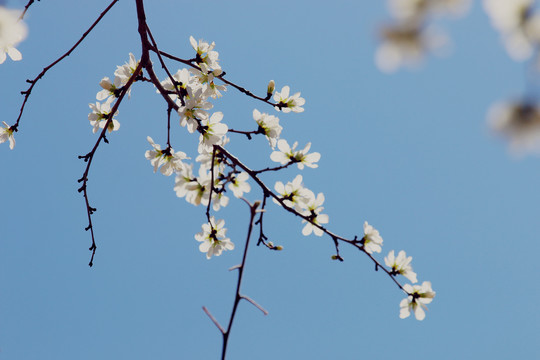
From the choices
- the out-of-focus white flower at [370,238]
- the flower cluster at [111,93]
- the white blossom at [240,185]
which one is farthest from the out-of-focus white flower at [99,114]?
the out-of-focus white flower at [370,238]

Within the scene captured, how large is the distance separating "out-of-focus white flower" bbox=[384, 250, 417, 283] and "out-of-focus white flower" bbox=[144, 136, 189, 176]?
923mm

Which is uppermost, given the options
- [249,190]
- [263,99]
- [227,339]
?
[263,99]

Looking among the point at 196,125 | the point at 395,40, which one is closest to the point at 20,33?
the point at 196,125

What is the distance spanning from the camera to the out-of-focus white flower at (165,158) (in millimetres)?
1783

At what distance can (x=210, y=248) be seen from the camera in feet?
6.04

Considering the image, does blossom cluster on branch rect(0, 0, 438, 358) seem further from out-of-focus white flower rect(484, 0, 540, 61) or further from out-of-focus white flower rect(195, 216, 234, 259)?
out-of-focus white flower rect(484, 0, 540, 61)

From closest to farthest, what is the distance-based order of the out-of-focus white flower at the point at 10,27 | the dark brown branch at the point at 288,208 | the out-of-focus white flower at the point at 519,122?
the out-of-focus white flower at the point at 519,122 < the out-of-focus white flower at the point at 10,27 < the dark brown branch at the point at 288,208

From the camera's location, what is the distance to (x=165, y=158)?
180cm

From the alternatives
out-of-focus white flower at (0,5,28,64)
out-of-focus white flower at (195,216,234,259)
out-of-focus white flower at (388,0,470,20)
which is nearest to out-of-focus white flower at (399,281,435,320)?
out-of-focus white flower at (195,216,234,259)

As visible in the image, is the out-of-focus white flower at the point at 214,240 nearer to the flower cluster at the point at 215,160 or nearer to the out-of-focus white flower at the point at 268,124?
the flower cluster at the point at 215,160

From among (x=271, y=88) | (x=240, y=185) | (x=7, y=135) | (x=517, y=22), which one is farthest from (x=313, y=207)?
(x=7, y=135)

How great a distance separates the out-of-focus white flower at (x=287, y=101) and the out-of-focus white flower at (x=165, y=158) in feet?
1.49

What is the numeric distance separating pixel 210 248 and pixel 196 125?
0.56m

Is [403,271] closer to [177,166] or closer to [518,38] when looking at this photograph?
[177,166]
